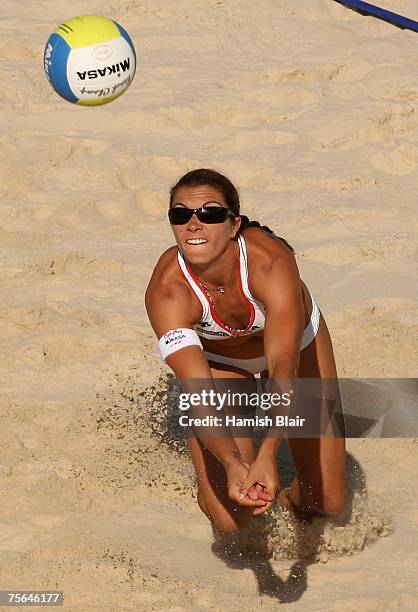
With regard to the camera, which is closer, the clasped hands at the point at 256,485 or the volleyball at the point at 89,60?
the clasped hands at the point at 256,485

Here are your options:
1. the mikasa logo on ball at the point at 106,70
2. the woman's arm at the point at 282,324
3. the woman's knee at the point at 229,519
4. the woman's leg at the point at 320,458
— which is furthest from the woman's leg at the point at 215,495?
the mikasa logo on ball at the point at 106,70

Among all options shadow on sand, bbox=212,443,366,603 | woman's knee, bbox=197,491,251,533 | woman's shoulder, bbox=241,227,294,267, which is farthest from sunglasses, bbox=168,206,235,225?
shadow on sand, bbox=212,443,366,603

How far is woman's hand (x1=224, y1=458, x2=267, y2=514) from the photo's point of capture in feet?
10.8

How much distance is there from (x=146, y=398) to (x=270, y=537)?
1.26 meters

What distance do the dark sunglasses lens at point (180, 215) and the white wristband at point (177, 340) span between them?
38 centimetres

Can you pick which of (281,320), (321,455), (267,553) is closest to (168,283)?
(281,320)

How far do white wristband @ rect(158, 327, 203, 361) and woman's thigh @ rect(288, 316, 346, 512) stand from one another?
66 cm

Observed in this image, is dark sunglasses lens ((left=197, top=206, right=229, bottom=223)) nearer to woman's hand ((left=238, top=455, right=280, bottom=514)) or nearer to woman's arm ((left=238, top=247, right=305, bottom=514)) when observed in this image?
woman's arm ((left=238, top=247, right=305, bottom=514))

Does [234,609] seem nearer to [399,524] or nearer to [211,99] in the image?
[399,524]

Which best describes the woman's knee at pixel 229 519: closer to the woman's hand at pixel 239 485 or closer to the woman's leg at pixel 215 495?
the woman's leg at pixel 215 495

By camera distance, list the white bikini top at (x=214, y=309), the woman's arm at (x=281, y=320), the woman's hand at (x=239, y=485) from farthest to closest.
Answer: the white bikini top at (x=214, y=309)
the woman's arm at (x=281, y=320)
the woman's hand at (x=239, y=485)

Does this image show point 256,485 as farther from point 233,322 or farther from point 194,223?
point 194,223

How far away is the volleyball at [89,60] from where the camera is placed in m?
5.39

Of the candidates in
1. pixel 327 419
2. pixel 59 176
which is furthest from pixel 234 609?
pixel 59 176
